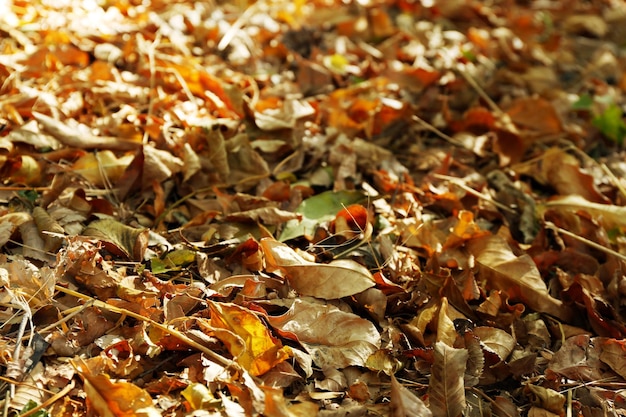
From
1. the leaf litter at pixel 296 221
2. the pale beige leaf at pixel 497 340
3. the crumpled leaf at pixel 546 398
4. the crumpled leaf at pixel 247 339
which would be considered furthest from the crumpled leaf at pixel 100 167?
the crumpled leaf at pixel 546 398

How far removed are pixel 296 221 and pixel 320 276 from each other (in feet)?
0.86

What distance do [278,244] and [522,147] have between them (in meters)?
1.09

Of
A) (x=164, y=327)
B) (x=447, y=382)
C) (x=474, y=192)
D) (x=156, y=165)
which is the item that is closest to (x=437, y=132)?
(x=474, y=192)

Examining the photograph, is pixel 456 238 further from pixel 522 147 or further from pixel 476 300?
pixel 522 147

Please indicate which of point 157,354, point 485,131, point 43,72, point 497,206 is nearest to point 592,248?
point 497,206

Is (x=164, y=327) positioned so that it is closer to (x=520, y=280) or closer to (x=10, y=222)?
(x=10, y=222)

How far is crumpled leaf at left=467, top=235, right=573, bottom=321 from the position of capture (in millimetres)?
1669

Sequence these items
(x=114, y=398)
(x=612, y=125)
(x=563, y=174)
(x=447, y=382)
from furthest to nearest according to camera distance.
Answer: (x=612, y=125)
(x=563, y=174)
(x=447, y=382)
(x=114, y=398)

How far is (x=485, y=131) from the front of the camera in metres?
2.34

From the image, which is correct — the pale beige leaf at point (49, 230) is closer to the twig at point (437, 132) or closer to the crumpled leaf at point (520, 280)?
the crumpled leaf at point (520, 280)

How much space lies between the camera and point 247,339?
1.39 meters

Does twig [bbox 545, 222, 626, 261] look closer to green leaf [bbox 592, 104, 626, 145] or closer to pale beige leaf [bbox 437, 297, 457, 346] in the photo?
pale beige leaf [bbox 437, 297, 457, 346]

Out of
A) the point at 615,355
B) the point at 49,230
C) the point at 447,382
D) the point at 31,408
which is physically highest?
the point at 49,230

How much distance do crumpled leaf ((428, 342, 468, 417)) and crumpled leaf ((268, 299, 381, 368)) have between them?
146 mm
